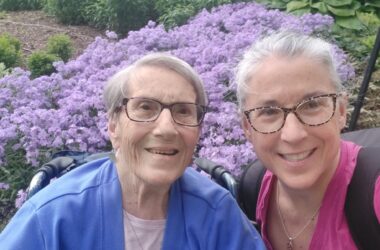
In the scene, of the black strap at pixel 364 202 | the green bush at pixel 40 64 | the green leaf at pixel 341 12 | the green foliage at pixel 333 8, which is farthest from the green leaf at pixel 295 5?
the black strap at pixel 364 202

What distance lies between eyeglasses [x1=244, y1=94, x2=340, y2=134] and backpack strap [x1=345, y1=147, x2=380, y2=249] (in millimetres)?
208

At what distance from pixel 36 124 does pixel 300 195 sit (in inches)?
85.1

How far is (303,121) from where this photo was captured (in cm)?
192

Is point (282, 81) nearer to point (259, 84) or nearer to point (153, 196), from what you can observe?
point (259, 84)

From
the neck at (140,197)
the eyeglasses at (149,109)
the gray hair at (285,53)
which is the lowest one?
the neck at (140,197)

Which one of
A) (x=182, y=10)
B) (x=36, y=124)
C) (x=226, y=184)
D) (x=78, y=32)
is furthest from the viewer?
(x=78, y=32)

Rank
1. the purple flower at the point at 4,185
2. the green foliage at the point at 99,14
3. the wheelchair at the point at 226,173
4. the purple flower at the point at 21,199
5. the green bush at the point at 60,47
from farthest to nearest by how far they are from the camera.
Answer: the green foliage at the point at 99,14 < the green bush at the point at 60,47 < the purple flower at the point at 4,185 < the purple flower at the point at 21,199 < the wheelchair at the point at 226,173

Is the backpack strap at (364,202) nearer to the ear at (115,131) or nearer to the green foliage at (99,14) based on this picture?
the ear at (115,131)

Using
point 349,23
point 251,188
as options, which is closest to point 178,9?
point 349,23

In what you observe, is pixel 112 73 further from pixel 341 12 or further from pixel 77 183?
pixel 341 12

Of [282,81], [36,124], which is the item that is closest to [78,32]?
[36,124]

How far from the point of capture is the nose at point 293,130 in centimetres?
191

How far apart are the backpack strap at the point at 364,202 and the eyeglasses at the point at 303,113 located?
8.2 inches

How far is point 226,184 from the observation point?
8.30 feet
